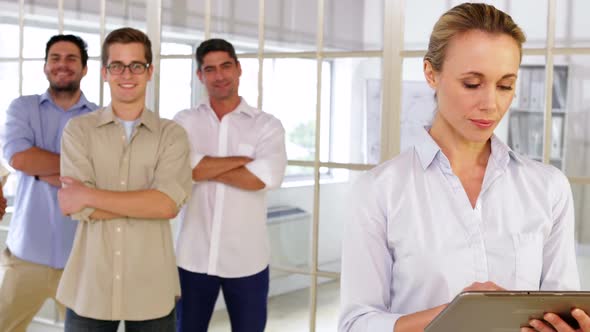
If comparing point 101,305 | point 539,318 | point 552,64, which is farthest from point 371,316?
point 552,64

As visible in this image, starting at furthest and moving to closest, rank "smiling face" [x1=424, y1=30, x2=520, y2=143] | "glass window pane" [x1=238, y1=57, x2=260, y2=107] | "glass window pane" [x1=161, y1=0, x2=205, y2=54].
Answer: "glass window pane" [x1=161, y1=0, x2=205, y2=54], "glass window pane" [x1=238, y1=57, x2=260, y2=107], "smiling face" [x1=424, y1=30, x2=520, y2=143]

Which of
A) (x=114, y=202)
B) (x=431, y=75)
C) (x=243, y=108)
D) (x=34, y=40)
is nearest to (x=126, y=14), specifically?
(x=34, y=40)

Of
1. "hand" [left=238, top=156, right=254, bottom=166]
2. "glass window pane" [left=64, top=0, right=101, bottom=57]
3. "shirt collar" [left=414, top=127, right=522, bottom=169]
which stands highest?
"glass window pane" [left=64, top=0, right=101, bottom=57]

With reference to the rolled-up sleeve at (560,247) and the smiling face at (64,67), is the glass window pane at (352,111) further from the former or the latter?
the rolled-up sleeve at (560,247)

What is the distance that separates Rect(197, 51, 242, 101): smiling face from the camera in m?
3.46

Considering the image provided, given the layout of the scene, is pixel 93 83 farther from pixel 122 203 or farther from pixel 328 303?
pixel 328 303

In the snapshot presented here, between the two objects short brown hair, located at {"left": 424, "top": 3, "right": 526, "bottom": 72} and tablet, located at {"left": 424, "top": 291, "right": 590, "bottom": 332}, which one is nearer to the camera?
tablet, located at {"left": 424, "top": 291, "right": 590, "bottom": 332}

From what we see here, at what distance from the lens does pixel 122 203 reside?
2.70m

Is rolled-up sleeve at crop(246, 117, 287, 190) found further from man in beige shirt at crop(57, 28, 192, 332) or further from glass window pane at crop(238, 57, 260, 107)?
man in beige shirt at crop(57, 28, 192, 332)

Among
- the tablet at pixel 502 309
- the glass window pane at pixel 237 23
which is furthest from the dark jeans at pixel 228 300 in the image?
the tablet at pixel 502 309

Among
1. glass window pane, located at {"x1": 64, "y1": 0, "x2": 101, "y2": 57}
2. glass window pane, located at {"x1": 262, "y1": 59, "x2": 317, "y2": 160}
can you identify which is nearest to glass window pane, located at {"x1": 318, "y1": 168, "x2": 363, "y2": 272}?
glass window pane, located at {"x1": 262, "y1": 59, "x2": 317, "y2": 160}

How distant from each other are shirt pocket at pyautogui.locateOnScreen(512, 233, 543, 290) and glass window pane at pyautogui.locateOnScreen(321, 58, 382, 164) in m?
2.00

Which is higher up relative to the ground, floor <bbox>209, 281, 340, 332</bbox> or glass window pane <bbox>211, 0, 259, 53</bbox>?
glass window pane <bbox>211, 0, 259, 53</bbox>

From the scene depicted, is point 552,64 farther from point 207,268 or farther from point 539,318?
point 539,318
